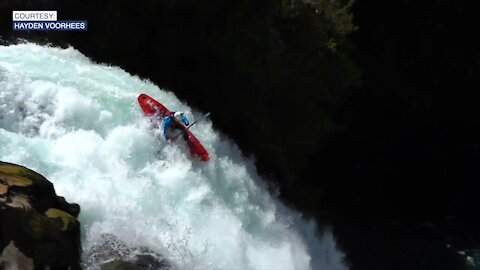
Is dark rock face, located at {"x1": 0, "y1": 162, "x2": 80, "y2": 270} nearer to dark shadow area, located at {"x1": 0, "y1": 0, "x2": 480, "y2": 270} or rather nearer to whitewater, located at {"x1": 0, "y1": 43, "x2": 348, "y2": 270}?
whitewater, located at {"x1": 0, "y1": 43, "x2": 348, "y2": 270}

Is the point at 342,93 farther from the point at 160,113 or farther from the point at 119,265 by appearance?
the point at 119,265

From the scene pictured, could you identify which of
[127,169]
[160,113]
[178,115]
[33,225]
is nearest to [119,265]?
[33,225]

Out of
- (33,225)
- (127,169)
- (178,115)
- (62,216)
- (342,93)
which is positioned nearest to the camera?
(33,225)

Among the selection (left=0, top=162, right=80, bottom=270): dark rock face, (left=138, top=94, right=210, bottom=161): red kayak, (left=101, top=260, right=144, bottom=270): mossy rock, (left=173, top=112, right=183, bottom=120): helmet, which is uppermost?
(left=173, top=112, right=183, bottom=120): helmet

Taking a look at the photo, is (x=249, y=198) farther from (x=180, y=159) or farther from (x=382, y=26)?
(x=382, y=26)

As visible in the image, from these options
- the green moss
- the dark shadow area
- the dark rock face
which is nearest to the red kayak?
the dark shadow area

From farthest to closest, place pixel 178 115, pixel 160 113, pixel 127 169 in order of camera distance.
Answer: pixel 178 115
pixel 160 113
pixel 127 169

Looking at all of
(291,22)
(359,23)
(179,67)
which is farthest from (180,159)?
(359,23)
